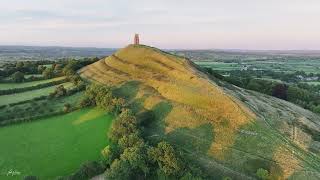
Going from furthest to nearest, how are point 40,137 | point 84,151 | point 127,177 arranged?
point 40,137, point 84,151, point 127,177

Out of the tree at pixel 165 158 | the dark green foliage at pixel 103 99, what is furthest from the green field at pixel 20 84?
the tree at pixel 165 158

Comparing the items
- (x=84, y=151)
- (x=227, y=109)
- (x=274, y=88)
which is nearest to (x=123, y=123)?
(x=84, y=151)

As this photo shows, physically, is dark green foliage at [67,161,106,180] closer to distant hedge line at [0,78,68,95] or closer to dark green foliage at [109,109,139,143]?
dark green foliage at [109,109,139,143]

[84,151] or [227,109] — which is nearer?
[84,151]

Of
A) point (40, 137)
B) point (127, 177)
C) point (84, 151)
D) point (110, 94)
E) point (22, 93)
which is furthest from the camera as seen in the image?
point (22, 93)

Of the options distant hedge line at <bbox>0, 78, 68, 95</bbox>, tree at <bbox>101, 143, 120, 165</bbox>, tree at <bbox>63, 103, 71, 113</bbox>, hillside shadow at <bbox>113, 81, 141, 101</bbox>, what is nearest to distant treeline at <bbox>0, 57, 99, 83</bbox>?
distant hedge line at <bbox>0, 78, 68, 95</bbox>

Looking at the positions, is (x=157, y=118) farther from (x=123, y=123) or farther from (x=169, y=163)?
(x=169, y=163)
